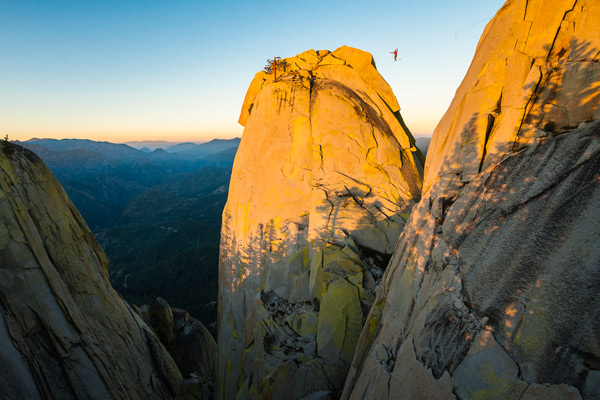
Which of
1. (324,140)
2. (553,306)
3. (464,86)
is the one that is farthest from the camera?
(324,140)

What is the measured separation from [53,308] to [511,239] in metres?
19.9

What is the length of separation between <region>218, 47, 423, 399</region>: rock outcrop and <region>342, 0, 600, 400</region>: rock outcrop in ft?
14.5

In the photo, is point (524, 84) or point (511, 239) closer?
point (511, 239)

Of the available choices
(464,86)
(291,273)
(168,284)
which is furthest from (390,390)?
(168,284)

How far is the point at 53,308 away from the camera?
42.5 feet

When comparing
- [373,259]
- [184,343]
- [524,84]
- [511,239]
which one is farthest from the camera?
[184,343]

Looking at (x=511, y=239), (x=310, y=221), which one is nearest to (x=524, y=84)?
(x=511, y=239)

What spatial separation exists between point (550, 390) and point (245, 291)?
53.9 feet

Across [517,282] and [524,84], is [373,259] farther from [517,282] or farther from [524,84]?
[524,84]

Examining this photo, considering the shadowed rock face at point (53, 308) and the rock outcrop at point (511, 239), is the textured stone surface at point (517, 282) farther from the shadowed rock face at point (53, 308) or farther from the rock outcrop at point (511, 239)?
the shadowed rock face at point (53, 308)

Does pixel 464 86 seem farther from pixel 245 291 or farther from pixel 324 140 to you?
pixel 245 291

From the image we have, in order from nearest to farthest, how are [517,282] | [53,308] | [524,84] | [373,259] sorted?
[517,282]
[524,84]
[53,308]
[373,259]

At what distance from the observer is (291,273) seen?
53.3ft

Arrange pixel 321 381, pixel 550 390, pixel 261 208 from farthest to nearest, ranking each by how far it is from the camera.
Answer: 1. pixel 261 208
2. pixel 321 381
3. pixel 550 390
